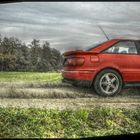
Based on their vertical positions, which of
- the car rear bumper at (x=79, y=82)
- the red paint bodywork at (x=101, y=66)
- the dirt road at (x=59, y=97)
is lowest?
the dirt road at (x=59, y=97)

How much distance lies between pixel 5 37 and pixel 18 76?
438 mm

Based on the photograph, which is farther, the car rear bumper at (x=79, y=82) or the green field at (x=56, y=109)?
the car rear bumper at (x=79, y=82)

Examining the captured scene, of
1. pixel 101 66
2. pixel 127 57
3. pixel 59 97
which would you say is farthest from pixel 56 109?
pixel 127 57

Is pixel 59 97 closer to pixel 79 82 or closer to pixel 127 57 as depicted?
pixel 79 82

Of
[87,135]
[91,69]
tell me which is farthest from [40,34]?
[87,135]

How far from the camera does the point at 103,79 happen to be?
579 centimetres

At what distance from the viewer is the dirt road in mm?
5738

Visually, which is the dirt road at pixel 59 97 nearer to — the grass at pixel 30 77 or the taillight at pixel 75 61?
the grass at pixel 30 77

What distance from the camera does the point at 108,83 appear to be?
579 cm

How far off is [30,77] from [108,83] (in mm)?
821

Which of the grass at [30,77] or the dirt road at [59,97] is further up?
the grass at [30,77]

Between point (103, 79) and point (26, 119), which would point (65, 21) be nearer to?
point (103, 79)

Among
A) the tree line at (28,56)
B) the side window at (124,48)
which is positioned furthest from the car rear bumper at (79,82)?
the side window at (124,48)

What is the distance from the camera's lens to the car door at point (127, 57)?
572 cm
